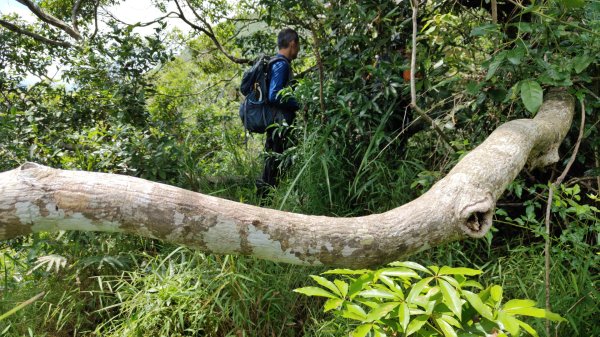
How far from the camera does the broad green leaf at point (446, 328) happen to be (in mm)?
1057

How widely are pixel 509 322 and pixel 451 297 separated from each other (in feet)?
0.50

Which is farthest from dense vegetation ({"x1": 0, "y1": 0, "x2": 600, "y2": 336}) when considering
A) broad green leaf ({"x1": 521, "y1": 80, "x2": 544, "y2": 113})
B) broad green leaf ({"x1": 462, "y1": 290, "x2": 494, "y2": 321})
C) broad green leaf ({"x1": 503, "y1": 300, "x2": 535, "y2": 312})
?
broad green leaf ({"x1": 462, "y1": 290, "x2": 494, "y2": 321})

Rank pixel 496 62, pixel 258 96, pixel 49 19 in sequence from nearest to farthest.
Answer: pixel 496 62, pixel 258 96, pixel 49 19

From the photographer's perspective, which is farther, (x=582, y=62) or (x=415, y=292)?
(x=582, y=62)

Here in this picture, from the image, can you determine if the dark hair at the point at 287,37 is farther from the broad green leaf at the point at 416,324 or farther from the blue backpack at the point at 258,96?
the broad green leaf at the point at 416,324

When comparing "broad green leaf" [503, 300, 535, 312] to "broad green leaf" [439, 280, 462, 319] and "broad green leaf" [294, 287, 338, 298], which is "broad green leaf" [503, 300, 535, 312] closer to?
"broad green leaf" [439, 280, 462, 319]

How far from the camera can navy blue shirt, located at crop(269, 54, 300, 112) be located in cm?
362

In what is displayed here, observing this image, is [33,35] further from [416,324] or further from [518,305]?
[518,305]

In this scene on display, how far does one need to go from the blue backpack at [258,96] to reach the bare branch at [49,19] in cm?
293

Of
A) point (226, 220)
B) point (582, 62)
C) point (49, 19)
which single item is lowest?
point (226, 220)

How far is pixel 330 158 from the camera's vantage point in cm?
316

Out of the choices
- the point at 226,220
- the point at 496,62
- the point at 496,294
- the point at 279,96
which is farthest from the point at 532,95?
the point at 279,96

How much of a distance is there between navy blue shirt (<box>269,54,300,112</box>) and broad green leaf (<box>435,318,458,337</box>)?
2.67 meters

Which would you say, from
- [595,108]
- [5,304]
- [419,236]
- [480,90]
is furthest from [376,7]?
[5,304]
